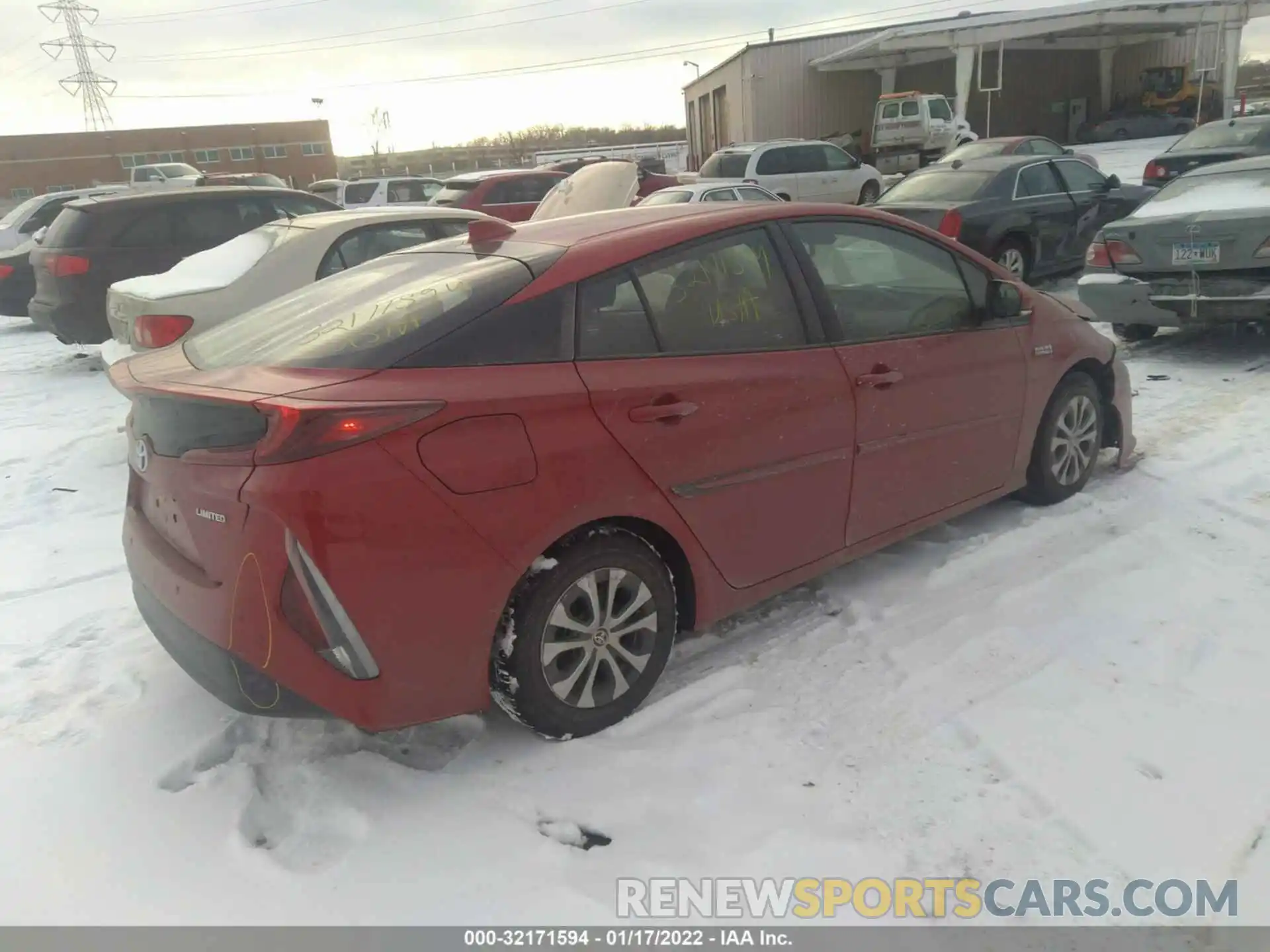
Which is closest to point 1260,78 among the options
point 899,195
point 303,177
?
point 303,177

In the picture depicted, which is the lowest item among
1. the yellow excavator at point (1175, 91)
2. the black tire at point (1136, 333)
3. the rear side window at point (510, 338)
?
the black tire at point (1136, 333)

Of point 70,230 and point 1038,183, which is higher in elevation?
point 70,230

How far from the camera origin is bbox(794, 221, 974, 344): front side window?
3.55 m

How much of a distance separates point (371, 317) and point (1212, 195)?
725cm

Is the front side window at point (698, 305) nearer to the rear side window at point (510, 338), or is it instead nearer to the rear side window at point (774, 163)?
the rear side window at point (510, 338)

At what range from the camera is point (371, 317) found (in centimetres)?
287

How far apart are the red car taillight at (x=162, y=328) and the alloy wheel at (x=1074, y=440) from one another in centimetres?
491

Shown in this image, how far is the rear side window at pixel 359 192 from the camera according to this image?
20656 millimetres

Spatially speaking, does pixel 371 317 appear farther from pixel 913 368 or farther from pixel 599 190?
pixel 599 190

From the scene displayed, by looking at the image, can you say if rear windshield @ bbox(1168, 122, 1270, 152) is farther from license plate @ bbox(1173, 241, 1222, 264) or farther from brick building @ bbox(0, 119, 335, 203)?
brick building @ bbox(0, 119, 335, 203)

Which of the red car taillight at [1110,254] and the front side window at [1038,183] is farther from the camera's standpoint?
the front side window at [1038,183]

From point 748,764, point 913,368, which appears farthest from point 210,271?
point 748,764

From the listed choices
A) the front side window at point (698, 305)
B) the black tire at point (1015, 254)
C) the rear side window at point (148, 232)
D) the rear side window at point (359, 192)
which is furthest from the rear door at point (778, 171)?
the front side window at point (698, 305)
